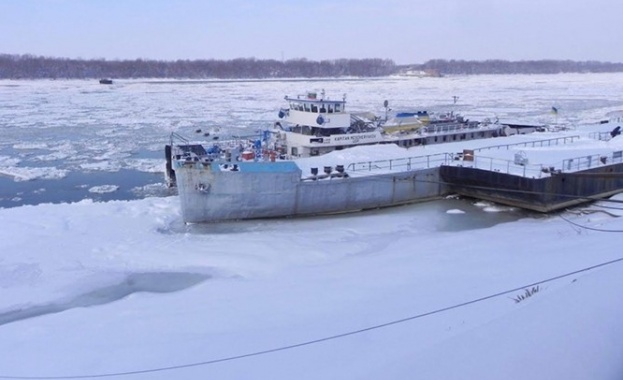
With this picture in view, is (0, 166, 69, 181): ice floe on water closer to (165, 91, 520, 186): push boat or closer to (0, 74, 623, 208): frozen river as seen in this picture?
(0, 74, 623, 208): frozen river

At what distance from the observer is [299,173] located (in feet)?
64.0

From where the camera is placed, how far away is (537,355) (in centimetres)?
647

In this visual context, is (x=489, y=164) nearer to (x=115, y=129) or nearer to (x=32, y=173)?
(x=32, y=173)

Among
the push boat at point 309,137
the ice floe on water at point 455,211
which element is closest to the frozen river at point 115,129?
the push boat at point 309,137

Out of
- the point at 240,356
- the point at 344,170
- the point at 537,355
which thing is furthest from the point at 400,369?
the point at 344,170

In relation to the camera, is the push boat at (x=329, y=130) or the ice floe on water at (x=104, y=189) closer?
the ice floe on water at (x=104, y=189)

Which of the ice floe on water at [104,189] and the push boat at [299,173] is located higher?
the push boat at [299,173]

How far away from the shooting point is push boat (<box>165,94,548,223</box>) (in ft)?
62.0

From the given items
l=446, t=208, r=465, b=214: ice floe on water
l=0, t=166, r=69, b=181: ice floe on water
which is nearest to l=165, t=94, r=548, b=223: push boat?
l=446, t=208, r=465, b=214: ice floe on water

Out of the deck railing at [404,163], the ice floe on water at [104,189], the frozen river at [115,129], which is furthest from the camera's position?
the frozen river at [115,129]

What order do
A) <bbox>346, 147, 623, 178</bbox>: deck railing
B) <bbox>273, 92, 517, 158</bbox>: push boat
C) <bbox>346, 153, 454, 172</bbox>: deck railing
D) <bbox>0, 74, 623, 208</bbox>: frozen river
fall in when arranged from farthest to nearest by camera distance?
<bbox>273, 92, 517, 158</bbox>: push boat
<bbox>0, 74, 623, 208</bbox>: frozen river
<bbox>346, 153, 454, 172</bbox>: deck railing
<bbox>346, 147, 623, 178</bbox>: deck railing

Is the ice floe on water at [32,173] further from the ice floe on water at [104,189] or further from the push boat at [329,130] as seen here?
the push boat at [329,130]

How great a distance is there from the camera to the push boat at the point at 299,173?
18906mm

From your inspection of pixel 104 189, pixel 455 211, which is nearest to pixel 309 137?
pixel 455 211
